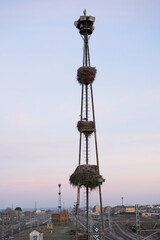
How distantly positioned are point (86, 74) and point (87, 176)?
8681 millimetres

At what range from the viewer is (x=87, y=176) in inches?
914

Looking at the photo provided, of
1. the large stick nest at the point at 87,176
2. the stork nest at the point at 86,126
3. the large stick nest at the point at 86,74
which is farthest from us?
the large stick nest at the point at 86,74

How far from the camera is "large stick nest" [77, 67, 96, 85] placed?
24.9 meters

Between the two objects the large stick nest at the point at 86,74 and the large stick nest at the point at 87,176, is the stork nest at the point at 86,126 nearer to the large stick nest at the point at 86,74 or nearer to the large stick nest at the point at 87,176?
the large stick nest at the point at 87,176

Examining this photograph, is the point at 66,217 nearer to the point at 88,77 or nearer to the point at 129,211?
the point at 129,211

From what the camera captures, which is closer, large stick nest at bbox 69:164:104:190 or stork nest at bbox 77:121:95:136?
large stick nest at bbox 69:164:104:190

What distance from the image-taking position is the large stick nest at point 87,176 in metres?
23.2

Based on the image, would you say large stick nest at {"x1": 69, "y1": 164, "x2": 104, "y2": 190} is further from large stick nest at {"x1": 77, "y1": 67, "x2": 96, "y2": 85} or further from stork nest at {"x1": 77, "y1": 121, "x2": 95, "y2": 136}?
large stick nest at {"x1": 77, "y1": 67, "x2": 96, "y2": 85}

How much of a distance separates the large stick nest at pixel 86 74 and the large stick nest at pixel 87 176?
746 cm

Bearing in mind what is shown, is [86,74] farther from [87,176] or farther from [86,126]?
[87,176]

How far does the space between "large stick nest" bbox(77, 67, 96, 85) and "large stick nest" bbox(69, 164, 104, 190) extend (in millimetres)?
7464

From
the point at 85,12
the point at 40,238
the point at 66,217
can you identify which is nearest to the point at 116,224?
the point at 66,217

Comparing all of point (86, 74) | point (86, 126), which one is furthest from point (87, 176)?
point (86, 74)

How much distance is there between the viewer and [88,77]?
2500 centimetres
